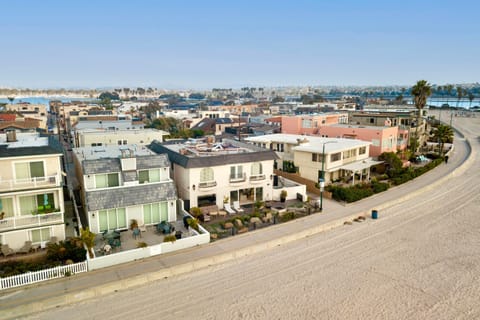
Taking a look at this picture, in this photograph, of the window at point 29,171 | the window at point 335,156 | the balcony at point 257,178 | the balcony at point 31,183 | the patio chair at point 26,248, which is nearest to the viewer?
the balcony at point 31,183

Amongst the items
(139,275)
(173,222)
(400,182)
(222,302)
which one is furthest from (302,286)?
(400,182)

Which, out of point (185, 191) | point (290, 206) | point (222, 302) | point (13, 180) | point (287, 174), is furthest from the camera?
point (287, 174)

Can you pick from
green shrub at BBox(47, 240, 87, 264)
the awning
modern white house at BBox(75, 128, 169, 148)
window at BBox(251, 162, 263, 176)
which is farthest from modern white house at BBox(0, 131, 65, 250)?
the awning

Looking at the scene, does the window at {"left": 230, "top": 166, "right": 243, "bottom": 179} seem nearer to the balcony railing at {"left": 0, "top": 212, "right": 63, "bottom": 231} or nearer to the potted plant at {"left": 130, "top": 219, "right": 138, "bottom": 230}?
the potted plant at {"left": 130, "top": 219, "right": 138, "bottom": 230}

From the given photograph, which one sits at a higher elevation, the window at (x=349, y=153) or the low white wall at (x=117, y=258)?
the window at (x=349, y=153)

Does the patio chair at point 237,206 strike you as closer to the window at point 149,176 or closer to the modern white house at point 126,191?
the modern white house at point 126,191

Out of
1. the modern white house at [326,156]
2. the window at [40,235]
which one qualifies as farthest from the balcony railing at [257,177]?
the window at [40,235]

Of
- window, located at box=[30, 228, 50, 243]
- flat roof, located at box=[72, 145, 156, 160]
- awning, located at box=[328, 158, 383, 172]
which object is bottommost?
window, located at box=[30, 228, 50, 243]

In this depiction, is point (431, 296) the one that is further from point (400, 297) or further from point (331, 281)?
point (331, 281)
